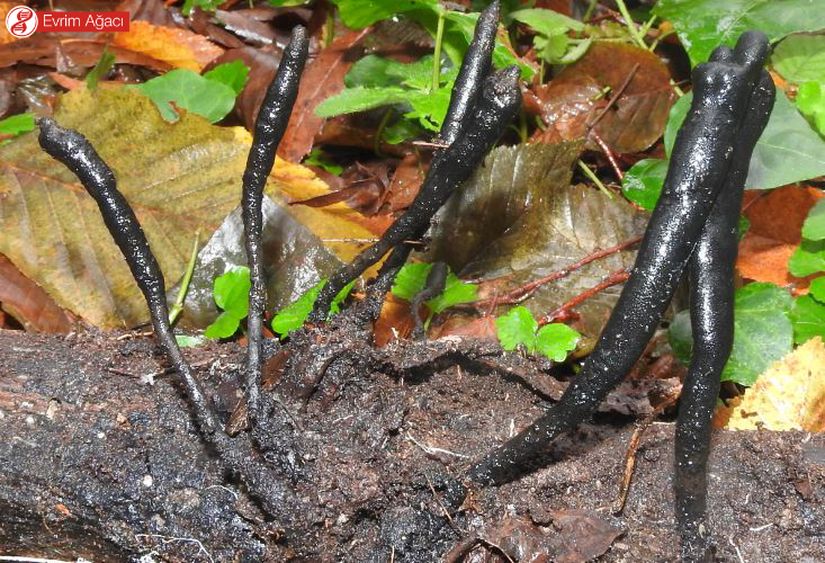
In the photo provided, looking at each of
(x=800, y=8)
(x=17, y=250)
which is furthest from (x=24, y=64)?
(x=800, y=8)

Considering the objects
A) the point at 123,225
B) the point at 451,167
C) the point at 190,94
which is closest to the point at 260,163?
the point at 123,225

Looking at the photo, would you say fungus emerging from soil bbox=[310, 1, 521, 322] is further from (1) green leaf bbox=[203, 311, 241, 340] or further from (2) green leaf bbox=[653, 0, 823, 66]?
(2) green leaf bbox=[653, 0, 823, 66]

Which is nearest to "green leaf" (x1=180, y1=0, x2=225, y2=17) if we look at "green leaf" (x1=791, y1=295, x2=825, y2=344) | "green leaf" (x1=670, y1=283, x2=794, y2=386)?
"green leaf" (x1=670, y1=283, x2=794, y2=386)

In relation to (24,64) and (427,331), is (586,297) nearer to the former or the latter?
(427,331)

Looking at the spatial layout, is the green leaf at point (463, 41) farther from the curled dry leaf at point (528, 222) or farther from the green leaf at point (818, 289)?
the green leaf at point (818, 289)

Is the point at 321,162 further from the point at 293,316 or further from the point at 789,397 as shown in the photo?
the point at 789,397
